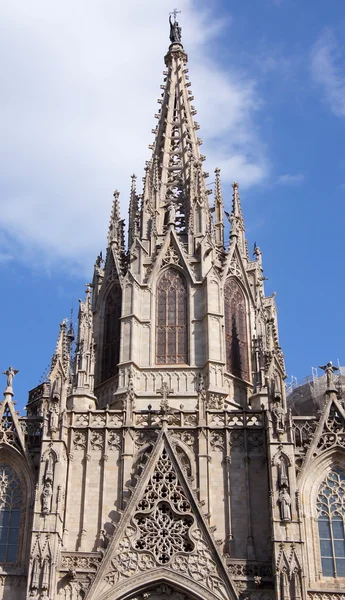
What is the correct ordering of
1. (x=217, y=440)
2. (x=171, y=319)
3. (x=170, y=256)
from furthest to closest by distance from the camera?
(x=170, y=256) → (x=171, y=319) → (x=217, y=440)

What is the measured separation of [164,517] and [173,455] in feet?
6.89

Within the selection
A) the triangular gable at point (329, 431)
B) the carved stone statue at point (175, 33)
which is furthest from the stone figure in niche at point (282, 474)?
the carved stone statue at point (175, 33)

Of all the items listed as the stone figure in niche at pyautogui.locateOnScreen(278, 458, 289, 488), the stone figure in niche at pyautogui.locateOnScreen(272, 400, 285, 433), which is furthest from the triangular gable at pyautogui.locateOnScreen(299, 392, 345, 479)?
the stone figure in niche at pyautogui.locateOnScreen(272, 400, 285, 433)

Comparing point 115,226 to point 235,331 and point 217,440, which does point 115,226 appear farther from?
point 217,440

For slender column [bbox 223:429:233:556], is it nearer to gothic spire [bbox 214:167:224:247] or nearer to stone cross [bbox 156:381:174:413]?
stone cross [bbox 156:381:174:413]

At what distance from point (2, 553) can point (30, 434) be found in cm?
416

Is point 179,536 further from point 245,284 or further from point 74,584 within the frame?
point 245,284

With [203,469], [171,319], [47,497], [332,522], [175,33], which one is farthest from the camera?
[175,33]

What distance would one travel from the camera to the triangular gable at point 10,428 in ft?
103

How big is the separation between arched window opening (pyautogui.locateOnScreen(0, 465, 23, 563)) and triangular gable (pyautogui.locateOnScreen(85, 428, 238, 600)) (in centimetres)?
345

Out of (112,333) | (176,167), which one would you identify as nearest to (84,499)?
(112,333)

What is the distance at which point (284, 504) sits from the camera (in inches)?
1122

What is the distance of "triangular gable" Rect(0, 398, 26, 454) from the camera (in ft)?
103

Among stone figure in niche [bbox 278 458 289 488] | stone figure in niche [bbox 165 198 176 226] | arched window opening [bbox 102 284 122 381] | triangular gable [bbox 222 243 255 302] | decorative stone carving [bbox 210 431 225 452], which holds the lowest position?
stone figure in niche [bbox 278 458 289 488]
